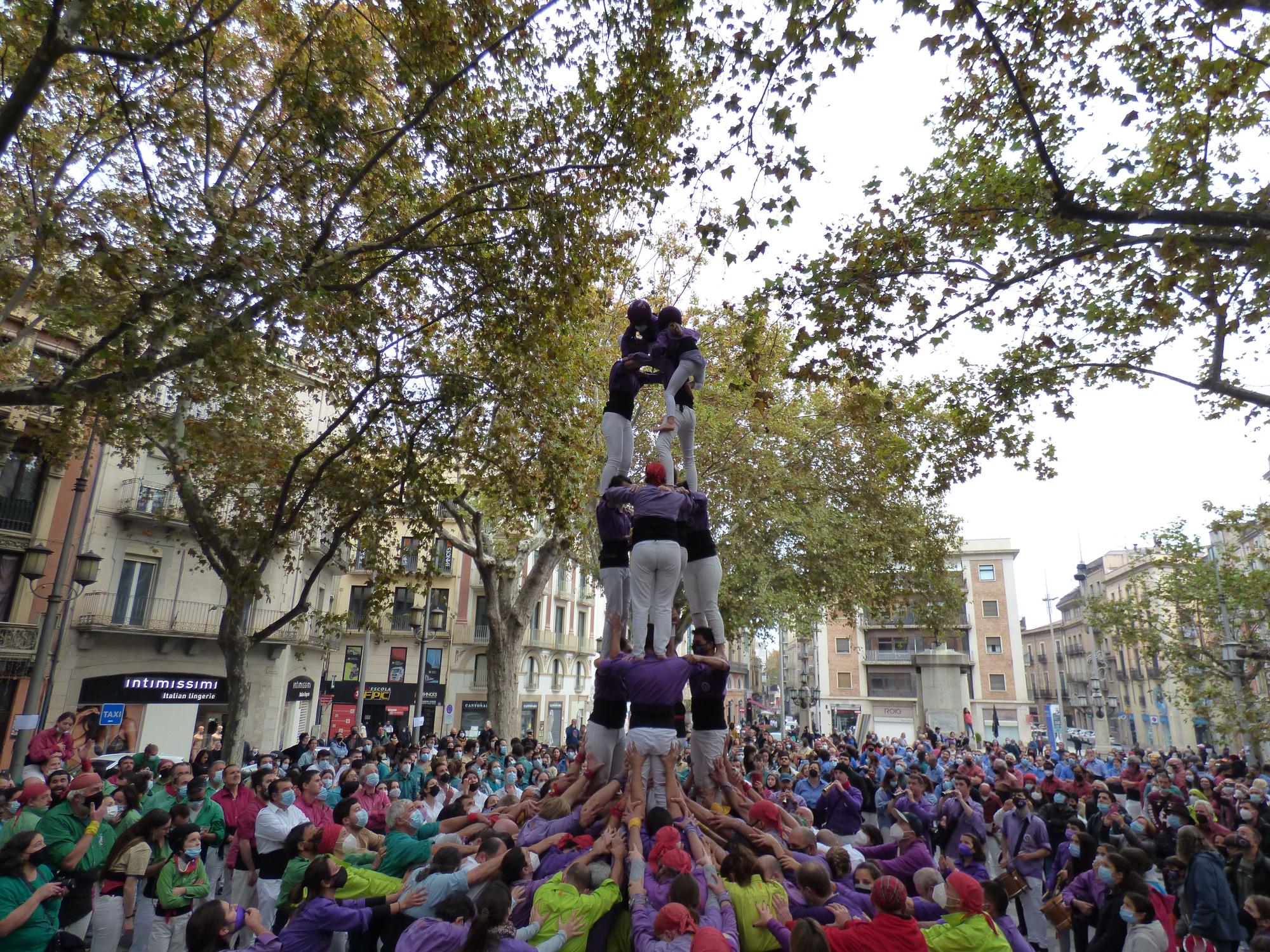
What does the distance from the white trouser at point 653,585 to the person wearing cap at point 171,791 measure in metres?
5.05

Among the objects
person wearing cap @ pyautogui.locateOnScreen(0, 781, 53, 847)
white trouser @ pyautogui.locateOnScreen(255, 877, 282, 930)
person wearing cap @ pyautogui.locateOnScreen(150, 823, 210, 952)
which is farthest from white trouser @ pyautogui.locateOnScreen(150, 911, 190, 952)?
person wearing cap @ pyautogui.locateOnScreen(0, 781, 53, 847)

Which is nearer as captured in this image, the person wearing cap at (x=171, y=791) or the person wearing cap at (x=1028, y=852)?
the person wearing cap at (x=171, y=791)

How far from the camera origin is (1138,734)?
51969 millimetres

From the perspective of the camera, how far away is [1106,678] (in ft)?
166

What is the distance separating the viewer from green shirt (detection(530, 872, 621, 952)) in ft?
15.6

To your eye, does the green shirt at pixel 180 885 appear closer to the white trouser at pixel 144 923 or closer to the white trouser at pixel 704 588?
the white trouser at pixel 144 923

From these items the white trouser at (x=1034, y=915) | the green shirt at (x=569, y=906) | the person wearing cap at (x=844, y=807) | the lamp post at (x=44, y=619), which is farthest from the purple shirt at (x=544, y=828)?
the lamp post at (x=44, y=619)

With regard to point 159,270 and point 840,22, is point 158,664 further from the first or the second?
point 840,22

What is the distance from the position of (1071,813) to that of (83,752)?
43.9 ft

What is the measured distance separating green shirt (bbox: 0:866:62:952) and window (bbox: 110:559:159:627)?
19321 millimetres

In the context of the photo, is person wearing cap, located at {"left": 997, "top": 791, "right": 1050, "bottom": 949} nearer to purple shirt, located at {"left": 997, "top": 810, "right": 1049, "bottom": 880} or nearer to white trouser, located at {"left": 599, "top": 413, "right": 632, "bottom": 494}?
purple shirt, located at {"left": 997, "top": 810, "right": 1049, "bottom": 880}

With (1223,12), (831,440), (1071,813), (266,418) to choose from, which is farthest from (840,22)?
(831,440)

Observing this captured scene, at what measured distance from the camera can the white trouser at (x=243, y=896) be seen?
25.1 ft

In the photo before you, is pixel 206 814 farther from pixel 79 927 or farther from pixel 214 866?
pixel 214 866
